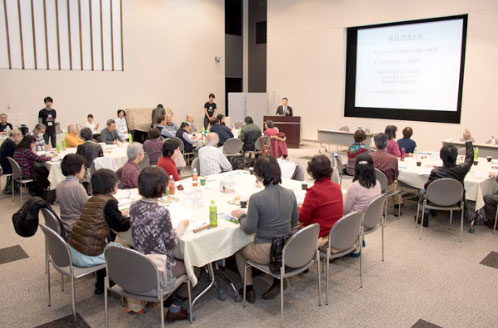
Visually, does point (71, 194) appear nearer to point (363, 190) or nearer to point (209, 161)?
point (209, 161)

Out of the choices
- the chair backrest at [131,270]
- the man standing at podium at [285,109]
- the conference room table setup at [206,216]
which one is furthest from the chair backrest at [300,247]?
the man standing at podium at [285,109]

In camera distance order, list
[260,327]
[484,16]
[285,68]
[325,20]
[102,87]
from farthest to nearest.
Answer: [285,68] < [325,20] < [102,87] < [484,16] < [260,327]

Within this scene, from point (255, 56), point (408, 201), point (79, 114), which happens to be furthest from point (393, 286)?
point (255, 56)

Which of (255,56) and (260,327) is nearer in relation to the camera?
(260,327)

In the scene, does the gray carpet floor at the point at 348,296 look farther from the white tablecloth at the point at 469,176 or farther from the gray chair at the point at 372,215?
the white tablecloth at the point at 469,176

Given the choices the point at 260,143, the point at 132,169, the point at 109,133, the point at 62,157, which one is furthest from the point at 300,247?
the point at 109,133

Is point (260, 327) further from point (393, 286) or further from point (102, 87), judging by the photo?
point (102, 87)

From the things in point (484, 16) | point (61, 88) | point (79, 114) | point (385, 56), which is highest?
point (484, 16)

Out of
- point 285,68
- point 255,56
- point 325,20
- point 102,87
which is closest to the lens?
point 102,87

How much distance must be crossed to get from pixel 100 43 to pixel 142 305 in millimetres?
10114

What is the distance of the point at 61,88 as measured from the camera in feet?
36.8

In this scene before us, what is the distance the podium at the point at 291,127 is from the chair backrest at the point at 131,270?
10078 mm

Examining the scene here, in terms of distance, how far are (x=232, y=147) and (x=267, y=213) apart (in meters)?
5.12

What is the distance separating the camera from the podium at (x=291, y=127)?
12539 millimetres
